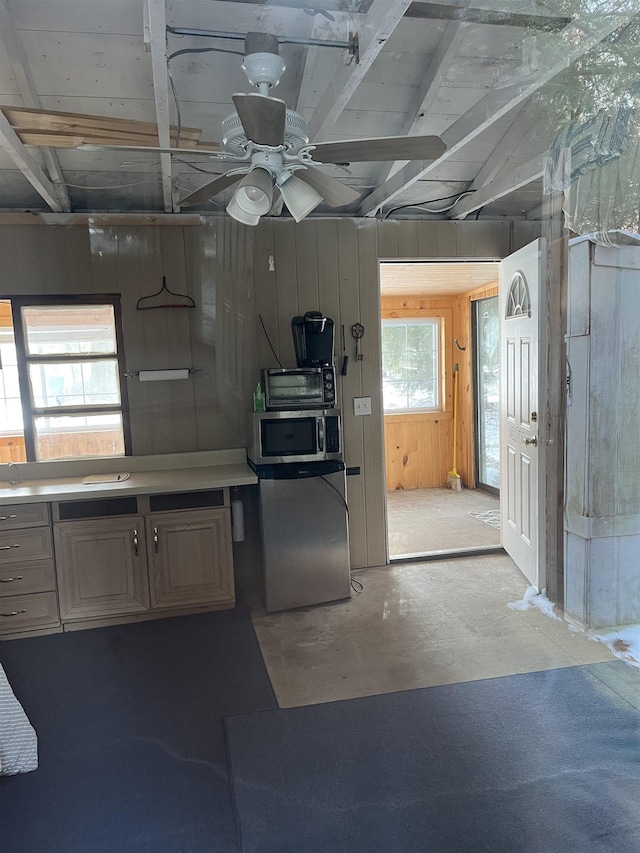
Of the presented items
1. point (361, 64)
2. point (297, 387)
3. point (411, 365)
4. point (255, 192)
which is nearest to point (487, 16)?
point (361, 64)

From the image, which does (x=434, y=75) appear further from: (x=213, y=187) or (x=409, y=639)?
(x=409, y=639)

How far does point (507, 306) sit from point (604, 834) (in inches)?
113

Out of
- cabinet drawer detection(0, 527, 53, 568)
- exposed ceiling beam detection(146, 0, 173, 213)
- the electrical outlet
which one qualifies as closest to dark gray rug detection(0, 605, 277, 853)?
cabinet drawer detection(0, 527, 53, 568)

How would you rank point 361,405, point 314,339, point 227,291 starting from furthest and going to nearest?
point 361,405 < point 227,291 < point 314,339

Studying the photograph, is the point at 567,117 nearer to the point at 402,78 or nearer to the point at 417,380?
the point at 402,78

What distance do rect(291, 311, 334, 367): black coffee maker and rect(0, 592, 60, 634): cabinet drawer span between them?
6.30 ft

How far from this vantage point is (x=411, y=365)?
5988 mm

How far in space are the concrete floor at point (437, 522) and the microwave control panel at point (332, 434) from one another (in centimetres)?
119

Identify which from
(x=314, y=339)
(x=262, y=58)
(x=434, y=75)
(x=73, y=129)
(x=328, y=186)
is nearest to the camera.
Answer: (x=262, y=58)

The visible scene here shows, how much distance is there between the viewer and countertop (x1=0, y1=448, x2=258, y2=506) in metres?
2.85

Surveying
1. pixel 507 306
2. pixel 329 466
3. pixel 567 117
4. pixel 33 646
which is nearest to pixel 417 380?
pixel 507 306

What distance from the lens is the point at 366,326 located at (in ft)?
11.7

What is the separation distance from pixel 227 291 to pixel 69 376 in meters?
1.09

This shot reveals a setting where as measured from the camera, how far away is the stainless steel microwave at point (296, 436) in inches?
120
